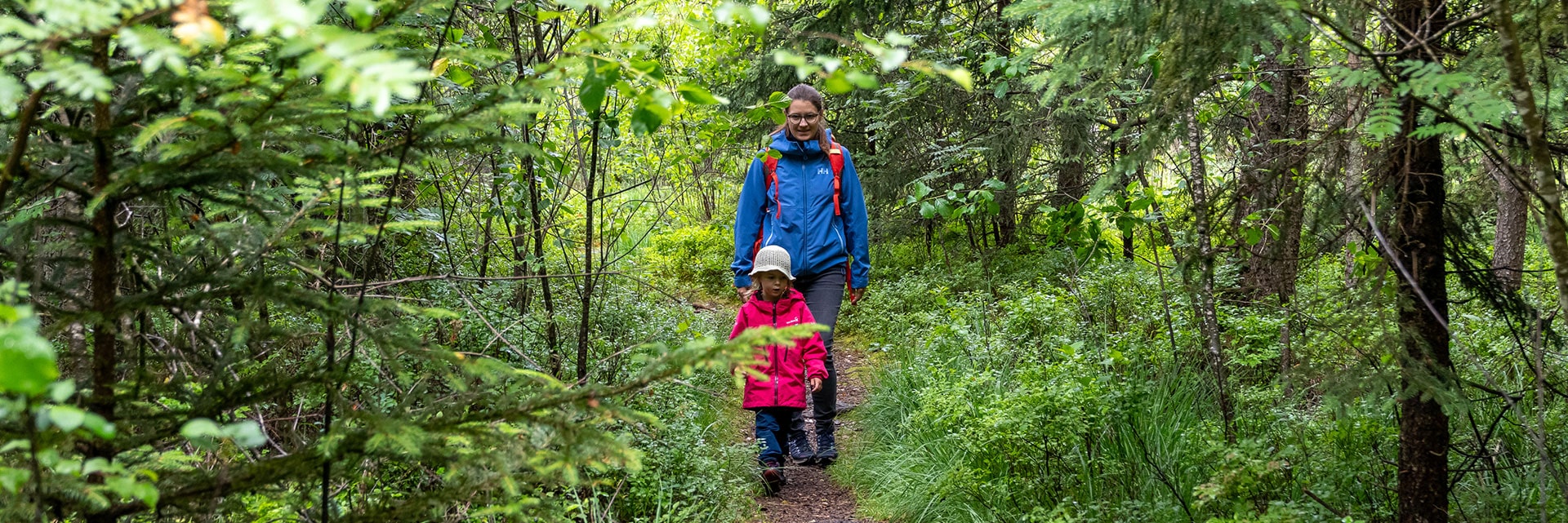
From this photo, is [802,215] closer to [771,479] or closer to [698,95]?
[771,479]

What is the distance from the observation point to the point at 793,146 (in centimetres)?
559

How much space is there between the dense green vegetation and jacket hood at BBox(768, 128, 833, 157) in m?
0.90

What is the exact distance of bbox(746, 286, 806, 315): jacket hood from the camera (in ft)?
17.1

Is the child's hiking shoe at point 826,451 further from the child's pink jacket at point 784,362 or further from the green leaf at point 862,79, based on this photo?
the green leaf at point 862,79

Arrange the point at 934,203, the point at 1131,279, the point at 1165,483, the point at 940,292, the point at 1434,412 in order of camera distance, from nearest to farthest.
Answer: the point at 1434,412 < the point at 1165,483 < the point at 934,203 < the point at 1131,279 < the point at 940,292

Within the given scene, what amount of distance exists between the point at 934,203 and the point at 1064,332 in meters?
1.39

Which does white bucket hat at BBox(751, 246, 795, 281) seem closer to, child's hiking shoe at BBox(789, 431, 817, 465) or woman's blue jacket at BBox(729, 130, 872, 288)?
woman's blue jacket at BBox(729, 130, 872, 288)

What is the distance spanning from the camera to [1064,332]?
6.27 m

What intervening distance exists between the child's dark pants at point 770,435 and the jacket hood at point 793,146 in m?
1.61

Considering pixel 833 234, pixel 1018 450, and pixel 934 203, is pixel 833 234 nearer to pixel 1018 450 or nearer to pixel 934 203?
pixel 934 203

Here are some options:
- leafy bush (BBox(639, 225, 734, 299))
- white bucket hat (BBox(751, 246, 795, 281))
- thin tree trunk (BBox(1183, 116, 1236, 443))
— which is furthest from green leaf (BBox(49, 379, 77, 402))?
leafy bush (BBox(639, 225, 734, 299))

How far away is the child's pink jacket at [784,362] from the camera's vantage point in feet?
17.1

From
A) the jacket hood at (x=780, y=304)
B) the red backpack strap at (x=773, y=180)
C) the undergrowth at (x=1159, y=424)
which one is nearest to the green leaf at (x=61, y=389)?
the undergrowth at (x=1159, y=424)

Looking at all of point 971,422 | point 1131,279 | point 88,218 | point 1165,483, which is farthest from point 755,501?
point 1131,279
